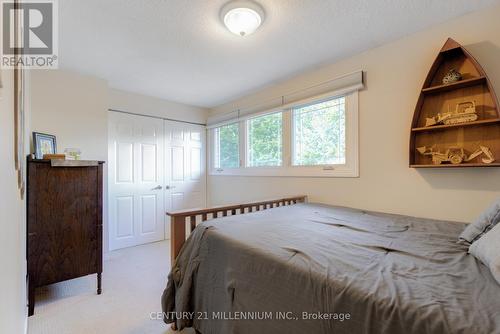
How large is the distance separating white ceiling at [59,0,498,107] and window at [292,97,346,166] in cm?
47

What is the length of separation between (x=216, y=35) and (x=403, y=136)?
1776 millimetres

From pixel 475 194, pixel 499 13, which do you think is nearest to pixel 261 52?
pixel 499 13

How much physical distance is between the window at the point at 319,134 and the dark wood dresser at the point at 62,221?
2121mm

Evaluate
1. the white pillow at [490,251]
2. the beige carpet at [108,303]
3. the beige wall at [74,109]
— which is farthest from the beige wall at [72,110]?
the white pillow at [490,251]

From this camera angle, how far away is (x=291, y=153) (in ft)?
9.64

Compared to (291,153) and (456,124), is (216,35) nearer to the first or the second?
(291,153)

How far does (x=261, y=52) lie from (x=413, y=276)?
6.85 feet

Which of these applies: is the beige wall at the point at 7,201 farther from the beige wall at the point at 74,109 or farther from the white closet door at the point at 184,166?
the white closet door at the point at 184,166

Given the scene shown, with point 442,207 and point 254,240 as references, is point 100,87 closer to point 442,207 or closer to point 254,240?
point 254,240

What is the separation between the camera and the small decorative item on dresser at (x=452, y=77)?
170 centimetres

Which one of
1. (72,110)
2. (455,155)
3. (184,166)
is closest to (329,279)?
(455,155)

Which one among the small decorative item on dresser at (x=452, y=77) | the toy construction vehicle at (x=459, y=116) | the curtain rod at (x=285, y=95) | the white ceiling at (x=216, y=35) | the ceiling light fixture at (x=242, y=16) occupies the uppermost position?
the white ceiling at (x=216, y=35)

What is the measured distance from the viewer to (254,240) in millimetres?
1380

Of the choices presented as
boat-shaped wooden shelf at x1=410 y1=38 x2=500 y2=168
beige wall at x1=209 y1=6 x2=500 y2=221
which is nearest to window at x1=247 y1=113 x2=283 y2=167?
beige wall at x1=209 y1=6 x2=500 y2=221
